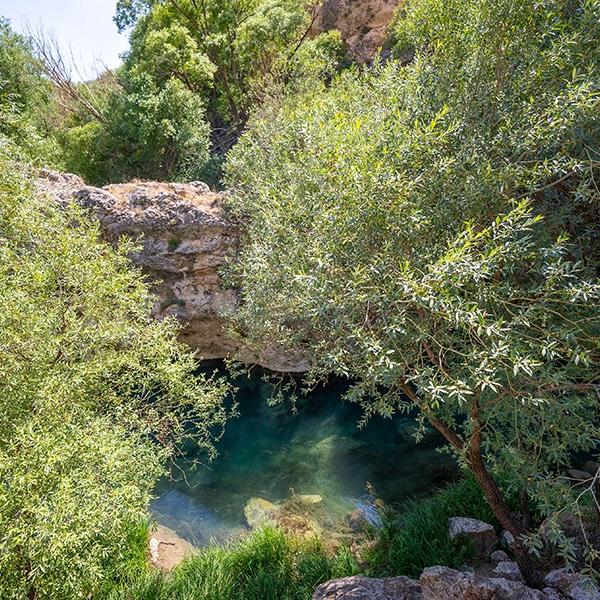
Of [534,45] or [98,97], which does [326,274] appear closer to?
[534,45]

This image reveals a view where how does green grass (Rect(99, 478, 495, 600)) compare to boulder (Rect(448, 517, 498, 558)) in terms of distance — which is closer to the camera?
green grass (Rect(99, 478, 495, 600))

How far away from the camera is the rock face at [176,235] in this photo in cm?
1174

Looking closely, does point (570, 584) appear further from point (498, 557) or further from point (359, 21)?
point (359, 21)

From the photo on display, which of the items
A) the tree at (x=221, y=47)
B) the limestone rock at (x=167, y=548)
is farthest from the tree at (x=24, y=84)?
the limestone rock at (x=167, y=548)

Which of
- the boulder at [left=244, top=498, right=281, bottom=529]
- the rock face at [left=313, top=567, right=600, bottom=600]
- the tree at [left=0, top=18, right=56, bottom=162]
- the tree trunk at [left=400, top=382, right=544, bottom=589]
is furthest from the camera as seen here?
the tree at [left=0, top=18, right=56, bottom=162]

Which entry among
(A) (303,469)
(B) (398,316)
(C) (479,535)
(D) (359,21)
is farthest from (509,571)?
(D) (359,21)

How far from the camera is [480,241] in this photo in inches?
194

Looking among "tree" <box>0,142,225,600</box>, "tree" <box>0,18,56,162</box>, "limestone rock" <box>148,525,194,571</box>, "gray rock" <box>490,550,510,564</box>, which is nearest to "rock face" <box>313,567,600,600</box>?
"gray rock" <box>490,550,510,564</box>

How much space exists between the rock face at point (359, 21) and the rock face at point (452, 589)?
22793mm

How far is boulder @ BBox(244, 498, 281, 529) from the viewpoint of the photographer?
9539mm

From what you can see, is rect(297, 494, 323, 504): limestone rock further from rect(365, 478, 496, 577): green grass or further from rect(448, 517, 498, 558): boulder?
rect(448, 517, 498, 558): boulder

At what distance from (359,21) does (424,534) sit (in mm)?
24408

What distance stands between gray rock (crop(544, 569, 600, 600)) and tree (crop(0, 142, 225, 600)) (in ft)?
17.5

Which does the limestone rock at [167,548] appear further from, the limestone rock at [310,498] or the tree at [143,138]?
the tree at [143,138]
